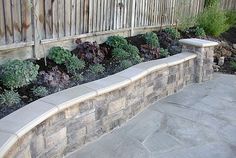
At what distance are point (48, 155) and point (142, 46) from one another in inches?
115

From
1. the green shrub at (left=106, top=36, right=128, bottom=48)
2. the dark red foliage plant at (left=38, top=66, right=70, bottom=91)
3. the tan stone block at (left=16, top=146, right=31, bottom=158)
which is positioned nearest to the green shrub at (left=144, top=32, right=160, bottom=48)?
the green shrub at (left=106, top=36, right=128, bottom=48)

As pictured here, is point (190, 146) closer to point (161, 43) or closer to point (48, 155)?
point (48, 155)

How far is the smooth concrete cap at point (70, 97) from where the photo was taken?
9.12 feet

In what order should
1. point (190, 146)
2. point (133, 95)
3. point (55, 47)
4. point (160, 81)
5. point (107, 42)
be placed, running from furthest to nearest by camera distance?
point (107, 42) < point (160, 81) < point (55, 47) < point (133, 95) < point (190, 146)

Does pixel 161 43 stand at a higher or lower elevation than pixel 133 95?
higher

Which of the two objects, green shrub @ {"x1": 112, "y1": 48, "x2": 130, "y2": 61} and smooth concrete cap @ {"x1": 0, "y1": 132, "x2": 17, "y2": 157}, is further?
green shrub @ {"x1": 112, "y1": 48, "x2": 130, "y2": 61}

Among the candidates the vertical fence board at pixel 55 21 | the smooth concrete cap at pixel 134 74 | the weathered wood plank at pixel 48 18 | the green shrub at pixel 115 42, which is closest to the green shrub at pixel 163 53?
the green shrub at pixel 115 42

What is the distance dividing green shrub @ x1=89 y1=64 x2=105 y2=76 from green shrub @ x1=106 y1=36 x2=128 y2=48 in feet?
2.70

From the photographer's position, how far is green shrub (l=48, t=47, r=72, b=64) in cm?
397

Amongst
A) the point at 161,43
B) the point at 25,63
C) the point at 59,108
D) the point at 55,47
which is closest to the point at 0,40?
the point at 25,63

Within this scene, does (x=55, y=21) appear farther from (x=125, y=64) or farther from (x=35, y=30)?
(x=125, y=64)

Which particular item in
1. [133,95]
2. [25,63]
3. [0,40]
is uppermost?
[0,40]

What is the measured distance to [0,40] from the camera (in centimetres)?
342

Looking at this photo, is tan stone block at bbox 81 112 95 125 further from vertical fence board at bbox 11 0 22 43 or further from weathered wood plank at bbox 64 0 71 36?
weathered wood plank at bbox 64 0 71 36
